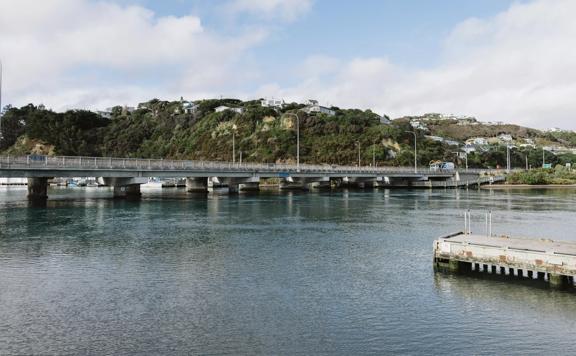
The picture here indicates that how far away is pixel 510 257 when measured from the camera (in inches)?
952

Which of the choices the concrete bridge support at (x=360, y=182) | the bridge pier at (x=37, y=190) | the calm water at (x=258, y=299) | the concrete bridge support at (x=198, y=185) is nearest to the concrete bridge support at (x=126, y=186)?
the bridge pier at (x=37, y=190)

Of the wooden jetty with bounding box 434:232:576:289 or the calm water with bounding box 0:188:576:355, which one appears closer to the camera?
the calm water with bounding box 0:188:576:355

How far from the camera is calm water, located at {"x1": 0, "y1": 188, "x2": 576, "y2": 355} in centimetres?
1684

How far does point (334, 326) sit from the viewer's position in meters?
18.4

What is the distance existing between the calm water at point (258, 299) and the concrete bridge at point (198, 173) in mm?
24028

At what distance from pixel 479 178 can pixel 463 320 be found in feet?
426

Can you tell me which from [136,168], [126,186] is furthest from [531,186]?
[136,168]

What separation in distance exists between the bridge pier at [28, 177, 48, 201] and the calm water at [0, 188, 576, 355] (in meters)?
38.8

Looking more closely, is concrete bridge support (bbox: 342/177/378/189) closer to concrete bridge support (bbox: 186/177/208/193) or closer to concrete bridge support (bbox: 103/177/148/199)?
concrete bridge support (bbox: 186/177/208/193)

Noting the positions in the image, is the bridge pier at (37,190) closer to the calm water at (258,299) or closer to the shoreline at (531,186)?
the calm water at (258,299)

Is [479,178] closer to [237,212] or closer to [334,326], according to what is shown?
[237,212]

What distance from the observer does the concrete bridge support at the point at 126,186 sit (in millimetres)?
79800

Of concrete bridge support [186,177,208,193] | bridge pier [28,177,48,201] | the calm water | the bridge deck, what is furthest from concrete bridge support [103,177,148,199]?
the calm water

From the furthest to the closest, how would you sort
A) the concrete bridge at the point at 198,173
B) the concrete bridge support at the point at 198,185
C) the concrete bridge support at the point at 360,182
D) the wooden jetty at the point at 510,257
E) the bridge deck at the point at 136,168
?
the concrete bridge support at the point at 360,182 → the concrete bridge support at the point at 198,185 → the concrete bridge at the point at 198,173 → the bridge deck at the point at 136,168 → the wooden jetty at the point at 510,257
